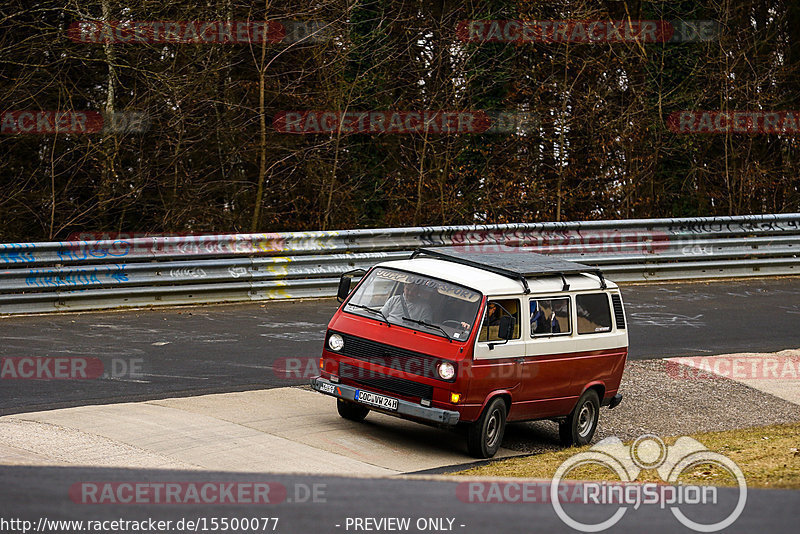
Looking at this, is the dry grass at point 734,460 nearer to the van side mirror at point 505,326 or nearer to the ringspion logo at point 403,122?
the van side mirror at point 505,326

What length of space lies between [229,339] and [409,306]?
4938 mm

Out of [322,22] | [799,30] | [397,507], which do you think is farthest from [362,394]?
[799,30]

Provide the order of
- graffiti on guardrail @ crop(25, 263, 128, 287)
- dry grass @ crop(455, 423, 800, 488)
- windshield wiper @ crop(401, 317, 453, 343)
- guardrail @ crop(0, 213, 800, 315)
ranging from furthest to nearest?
guardrail @ crop(0, 213, 800, 315)
graffiti on guardrail @ crop(25, 263, 128, 287)
windshield wiper @ crop(401, 317, 453, 343)
dry grass @ crop(455, 423, 800, 488)

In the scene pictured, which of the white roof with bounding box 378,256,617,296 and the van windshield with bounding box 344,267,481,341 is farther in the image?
the white roof with bounding box 378,256,617,296

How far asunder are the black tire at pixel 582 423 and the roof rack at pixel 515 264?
49.5 inches

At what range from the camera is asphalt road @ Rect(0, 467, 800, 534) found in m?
6.15

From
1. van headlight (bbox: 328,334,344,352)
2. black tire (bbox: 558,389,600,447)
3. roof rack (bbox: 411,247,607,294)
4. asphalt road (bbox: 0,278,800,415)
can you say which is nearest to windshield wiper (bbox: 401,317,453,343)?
van headlight (bbox: 328,334,344,352)

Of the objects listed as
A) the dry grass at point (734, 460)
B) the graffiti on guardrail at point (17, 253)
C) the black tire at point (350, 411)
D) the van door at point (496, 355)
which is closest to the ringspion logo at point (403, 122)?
the graffiti on guardrail at point (17, 253)

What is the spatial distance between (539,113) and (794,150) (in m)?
6.76

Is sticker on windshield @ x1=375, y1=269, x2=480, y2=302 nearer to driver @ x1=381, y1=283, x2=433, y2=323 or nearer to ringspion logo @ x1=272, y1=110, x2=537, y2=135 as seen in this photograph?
driver @ x1=381, y1=283, x2=433, y2=323

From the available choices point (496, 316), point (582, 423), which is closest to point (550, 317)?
point (496, 316)

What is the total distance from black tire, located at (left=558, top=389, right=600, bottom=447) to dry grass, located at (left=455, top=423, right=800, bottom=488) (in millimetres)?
Result: 340

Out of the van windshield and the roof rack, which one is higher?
the roof rack

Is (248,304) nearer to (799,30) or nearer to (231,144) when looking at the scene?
(231,144)
